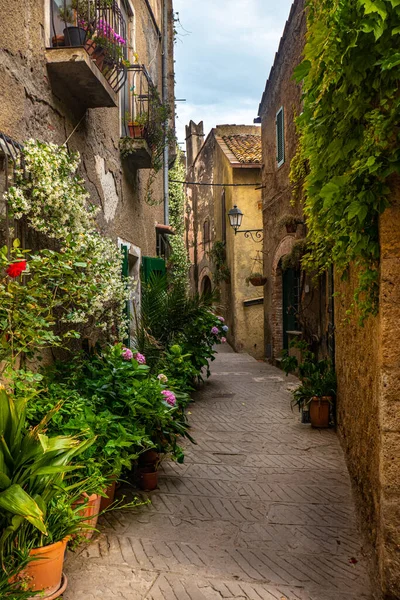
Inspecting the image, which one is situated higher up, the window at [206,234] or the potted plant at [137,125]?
the window at [206,234]

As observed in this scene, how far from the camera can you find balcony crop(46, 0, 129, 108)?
416 cm

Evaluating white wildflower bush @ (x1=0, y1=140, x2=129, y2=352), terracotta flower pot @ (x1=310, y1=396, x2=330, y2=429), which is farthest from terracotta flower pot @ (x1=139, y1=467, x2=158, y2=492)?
terracotta flower pot @ (x1=310, y1=396, x2=330, y2=429)

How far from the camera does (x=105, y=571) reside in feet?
9.32

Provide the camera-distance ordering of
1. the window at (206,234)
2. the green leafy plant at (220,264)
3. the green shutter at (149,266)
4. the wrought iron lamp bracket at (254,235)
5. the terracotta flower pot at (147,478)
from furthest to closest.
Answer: the window at (206,234), the green leafy plant at (220,264), the wrought iron lamp bracket at (254,235), the green shutter at (149,266), the terracotta flower pot at (147,478)

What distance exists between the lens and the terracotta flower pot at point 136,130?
6785mm

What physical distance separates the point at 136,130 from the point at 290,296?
220 inches

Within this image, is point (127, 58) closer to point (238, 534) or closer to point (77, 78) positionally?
point (77, 78)

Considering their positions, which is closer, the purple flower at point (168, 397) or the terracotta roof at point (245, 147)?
the purple flower at point (168, 397)

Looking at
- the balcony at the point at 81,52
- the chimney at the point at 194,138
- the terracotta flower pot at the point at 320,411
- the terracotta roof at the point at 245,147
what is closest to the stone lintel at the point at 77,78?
the balcony at the point at 81,52

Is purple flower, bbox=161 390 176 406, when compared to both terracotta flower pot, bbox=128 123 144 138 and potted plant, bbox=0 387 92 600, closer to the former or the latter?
potted plant, bbox=0 387 92 600

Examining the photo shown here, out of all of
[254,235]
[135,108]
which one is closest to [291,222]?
[135,108]

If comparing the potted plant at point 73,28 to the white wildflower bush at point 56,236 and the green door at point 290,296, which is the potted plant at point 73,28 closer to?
the white wildflower bush at point 56,236

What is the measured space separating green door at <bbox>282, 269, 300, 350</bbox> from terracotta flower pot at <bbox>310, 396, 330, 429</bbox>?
4524 mm

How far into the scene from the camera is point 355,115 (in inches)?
96.3
